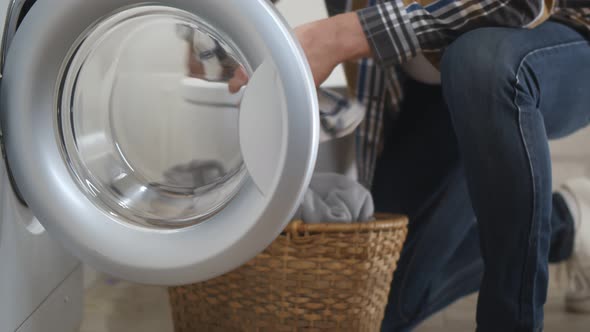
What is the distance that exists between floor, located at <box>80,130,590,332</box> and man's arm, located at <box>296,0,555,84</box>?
0.62 m

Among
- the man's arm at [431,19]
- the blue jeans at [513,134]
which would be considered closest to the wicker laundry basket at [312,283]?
the blue jeans at [513,134]

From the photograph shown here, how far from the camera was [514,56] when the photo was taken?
85cm

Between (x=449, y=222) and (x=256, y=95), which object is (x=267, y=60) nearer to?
(x=256, y=95)

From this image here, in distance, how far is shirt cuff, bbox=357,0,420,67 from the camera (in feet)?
2.94

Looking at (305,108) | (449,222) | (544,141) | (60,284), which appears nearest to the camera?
(305,108)

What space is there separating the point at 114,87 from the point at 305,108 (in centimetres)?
32

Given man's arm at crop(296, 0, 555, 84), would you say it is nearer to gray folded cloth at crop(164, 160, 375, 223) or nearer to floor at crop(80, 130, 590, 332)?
gray folded cloth at crop(164, 160, 375, 223)

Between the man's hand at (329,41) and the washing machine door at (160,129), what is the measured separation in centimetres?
12

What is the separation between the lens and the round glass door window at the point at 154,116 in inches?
32.3

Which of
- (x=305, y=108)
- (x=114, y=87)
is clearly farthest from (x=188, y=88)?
(x=305, y=108)

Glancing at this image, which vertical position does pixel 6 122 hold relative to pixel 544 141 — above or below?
above

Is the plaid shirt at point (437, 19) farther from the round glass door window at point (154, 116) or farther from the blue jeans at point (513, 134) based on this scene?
the round glass door window at point (154, 116)

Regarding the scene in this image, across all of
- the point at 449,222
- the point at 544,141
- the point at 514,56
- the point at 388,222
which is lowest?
the point at 449,222

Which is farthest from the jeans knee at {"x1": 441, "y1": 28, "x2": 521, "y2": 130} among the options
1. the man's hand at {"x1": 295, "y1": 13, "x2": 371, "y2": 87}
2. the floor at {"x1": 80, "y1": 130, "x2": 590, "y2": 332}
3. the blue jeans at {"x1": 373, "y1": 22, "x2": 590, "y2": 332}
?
the floor at {"x1": 80, "y1": 130, "x2": 590, "y2": 332}
